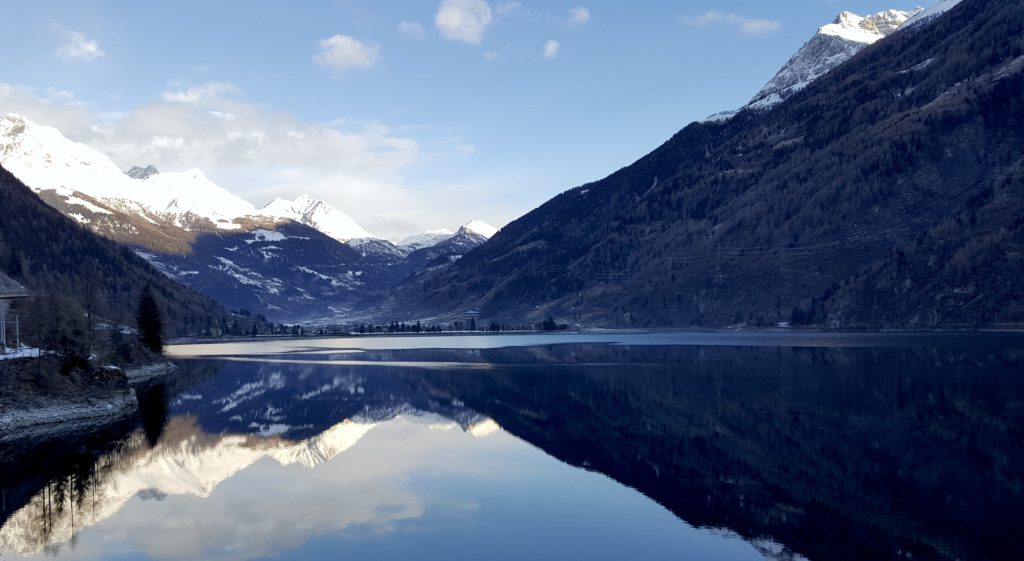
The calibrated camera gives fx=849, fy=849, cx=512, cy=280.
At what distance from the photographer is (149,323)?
5295 inches

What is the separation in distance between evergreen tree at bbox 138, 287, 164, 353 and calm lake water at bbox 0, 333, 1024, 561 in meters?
40.4

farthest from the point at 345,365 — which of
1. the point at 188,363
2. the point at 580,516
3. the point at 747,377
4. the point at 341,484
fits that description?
the point at 580,516

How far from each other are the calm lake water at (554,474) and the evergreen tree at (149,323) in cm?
4041

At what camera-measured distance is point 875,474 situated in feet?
150

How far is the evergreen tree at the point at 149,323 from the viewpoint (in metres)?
134

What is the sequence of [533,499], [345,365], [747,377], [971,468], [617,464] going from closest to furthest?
[533,499], [971,468], [617,464], [747,377], [345,365]

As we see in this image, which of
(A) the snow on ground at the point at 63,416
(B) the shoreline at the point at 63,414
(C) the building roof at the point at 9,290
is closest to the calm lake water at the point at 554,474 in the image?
(B) the shoreline at the point at 63,414

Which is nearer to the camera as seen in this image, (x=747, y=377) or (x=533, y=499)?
(x=533, y=499)

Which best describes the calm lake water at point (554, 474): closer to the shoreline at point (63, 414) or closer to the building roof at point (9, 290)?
the shoreline at point (63, 414)

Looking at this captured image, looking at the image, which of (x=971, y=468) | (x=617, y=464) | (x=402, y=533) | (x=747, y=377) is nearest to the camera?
(x=402, y=533)

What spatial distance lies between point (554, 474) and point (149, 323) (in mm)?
103800

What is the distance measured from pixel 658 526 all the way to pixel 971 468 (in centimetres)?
2052

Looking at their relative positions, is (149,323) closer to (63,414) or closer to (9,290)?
(9,290)

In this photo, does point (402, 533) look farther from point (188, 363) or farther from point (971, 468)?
point (188, 363)
